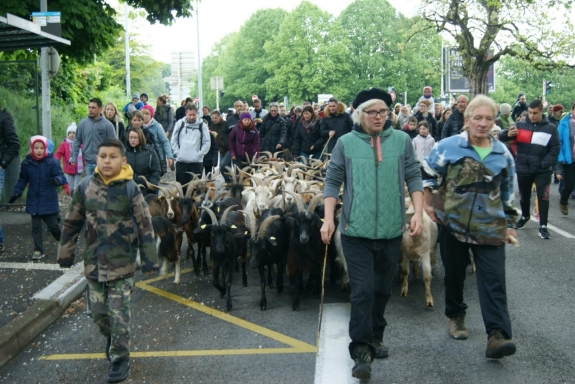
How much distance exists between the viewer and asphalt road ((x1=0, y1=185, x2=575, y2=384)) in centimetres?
505

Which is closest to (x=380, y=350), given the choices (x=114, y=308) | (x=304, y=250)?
(x=304, y=250)

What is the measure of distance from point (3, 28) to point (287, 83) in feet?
192

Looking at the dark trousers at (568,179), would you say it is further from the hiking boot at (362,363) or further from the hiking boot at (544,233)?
the hiking boot at (362,363)

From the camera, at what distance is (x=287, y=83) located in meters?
65.9

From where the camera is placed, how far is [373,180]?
185 inches

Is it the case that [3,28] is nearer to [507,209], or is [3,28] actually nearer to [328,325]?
[328,325]

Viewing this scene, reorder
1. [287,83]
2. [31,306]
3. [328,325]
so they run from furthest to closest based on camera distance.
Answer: [287,83]
[31,306]
[328,325]

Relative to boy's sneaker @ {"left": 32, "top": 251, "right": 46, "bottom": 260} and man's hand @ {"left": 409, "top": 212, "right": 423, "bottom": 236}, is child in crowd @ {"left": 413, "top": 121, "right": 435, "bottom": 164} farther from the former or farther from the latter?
man's hand @ {"left": 409, "top": 212, "right": 423, "bottom": 236}

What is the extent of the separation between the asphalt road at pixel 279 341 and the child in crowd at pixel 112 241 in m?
0.48

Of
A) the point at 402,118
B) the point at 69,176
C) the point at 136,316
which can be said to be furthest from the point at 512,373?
the point at 402,118

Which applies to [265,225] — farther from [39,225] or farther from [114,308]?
[39,225]

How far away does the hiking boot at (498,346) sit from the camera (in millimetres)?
4863

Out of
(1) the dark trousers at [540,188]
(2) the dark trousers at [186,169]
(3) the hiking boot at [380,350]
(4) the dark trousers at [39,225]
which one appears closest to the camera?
(3) the hiking boot at [380,350]

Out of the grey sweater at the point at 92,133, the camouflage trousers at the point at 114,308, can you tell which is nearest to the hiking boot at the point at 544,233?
the grey sweater at the point at 92,133
